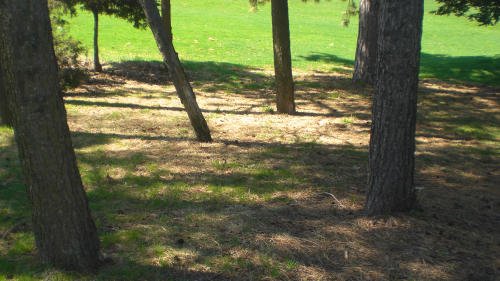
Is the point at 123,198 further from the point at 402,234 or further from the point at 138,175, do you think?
the point at 402,234

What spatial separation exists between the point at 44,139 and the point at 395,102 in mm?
3262

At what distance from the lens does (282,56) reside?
417 inches

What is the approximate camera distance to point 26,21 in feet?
12.0

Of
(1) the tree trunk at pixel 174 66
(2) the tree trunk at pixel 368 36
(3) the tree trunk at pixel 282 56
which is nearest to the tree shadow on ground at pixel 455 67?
(2) the tree trunk at pixel 368 36

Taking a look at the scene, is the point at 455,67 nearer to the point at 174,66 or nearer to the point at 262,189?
the point at 174,66

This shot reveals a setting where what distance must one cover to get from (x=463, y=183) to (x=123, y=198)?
446 centimetres

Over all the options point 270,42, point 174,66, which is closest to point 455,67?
point 270,42

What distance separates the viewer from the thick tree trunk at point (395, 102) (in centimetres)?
499

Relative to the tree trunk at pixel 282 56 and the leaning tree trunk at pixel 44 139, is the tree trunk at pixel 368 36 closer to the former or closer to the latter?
the tree trunk at pixel 282 56

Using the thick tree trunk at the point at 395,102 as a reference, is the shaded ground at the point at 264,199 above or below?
below

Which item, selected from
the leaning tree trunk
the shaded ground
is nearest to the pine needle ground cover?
the shaded ground

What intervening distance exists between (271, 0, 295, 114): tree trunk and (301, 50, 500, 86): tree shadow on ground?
861 cm

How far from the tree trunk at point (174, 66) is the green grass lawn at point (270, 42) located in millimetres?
10840

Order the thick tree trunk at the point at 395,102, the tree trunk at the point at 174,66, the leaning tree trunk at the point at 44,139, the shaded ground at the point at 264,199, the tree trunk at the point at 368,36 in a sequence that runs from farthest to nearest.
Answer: the tree trunk at the point at 368,36
the tree trunk at the point at 174,66
the thick tree trunk at the point at 395,102
the shaded ground at the point at 264,199
the leaning tree trunk at the point at 44,139
